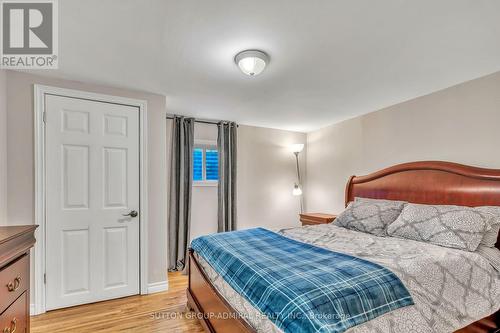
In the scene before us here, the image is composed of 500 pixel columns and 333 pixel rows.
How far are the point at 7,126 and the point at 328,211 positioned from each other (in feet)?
14.1

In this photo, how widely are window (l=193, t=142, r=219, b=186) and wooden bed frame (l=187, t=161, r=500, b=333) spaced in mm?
1730

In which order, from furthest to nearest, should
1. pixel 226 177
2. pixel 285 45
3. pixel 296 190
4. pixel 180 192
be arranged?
1. pixel 296 190
2. pixel 226 177
3. pixel 180 192
4. pixel 285 45

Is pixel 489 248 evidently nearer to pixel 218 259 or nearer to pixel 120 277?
pixel 218 259

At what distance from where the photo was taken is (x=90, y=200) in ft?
8.63

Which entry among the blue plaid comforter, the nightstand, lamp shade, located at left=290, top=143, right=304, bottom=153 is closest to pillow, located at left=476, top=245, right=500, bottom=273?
the blue plaid comforter

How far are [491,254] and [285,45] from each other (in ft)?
7.55

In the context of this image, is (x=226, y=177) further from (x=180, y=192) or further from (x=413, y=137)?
(x=413, y=137)

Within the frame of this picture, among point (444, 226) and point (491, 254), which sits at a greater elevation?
point (444, 226)

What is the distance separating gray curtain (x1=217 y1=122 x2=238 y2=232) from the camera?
4.14 meters

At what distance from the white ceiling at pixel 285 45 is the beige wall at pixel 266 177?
154 centimetres

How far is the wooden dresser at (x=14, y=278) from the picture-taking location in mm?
1156

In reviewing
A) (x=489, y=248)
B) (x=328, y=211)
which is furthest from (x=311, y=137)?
(x=489, y=248)

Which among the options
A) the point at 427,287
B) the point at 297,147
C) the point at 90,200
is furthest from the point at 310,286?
the point at 297,147

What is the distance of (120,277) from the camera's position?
2.74 meters
